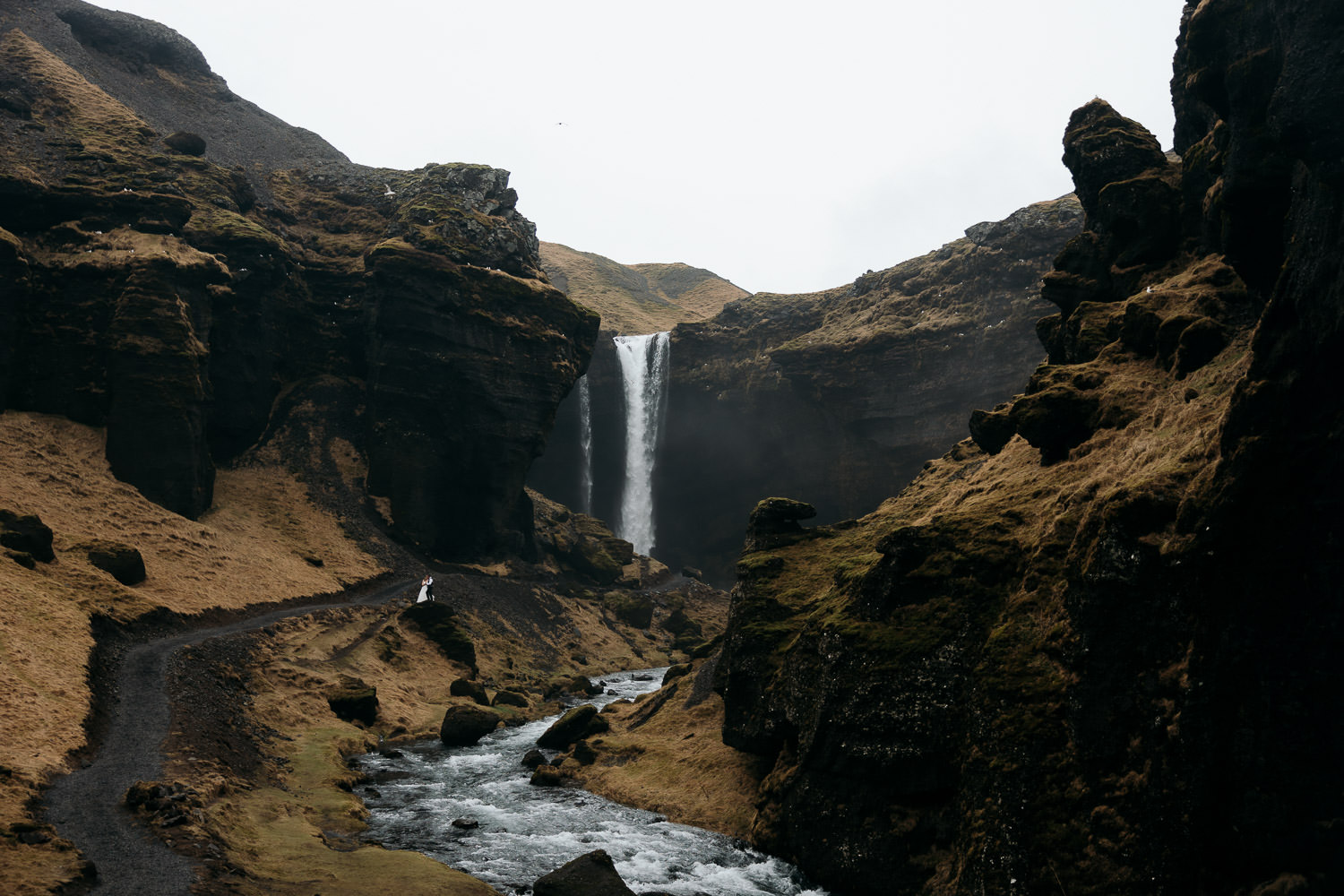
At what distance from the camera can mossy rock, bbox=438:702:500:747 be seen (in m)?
41.0

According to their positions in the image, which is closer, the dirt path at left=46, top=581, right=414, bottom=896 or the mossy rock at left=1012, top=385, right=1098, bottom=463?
the dirt path at left=46, top=581, right=414, bottom=896

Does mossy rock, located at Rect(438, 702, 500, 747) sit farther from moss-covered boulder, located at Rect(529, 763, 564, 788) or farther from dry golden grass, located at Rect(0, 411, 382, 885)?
dry golden grass, located at Rect(0, 411, 382, 885)

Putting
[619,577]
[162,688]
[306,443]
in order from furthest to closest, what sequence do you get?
[619,577]
[306,443]
[162,688]

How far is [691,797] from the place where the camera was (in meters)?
28.8

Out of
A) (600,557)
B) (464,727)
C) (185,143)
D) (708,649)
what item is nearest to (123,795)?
(464,727)

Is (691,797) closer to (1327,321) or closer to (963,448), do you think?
(963,448)

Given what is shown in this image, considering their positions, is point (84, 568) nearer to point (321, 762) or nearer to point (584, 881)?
point (321, 762)

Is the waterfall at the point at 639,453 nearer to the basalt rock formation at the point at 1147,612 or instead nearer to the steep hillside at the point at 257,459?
the steep hillside at the point at 257,459

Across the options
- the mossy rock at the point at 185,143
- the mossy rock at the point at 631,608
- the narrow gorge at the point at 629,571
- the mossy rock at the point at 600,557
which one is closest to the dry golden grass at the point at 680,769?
the narrow gorge at the point at 629,571

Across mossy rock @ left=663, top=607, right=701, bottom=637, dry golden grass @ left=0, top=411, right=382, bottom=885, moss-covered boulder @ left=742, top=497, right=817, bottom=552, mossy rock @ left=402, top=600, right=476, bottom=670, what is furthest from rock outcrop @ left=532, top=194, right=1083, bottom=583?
moss-covered boulder @ left=742, top=497, right=817, bottom=552

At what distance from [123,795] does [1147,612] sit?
25262 mm

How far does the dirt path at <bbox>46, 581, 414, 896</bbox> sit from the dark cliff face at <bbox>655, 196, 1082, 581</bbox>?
79.9 metres

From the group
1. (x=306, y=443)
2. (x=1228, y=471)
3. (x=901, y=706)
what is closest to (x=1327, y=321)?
(x=1228, y=471)

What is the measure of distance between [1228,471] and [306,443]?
252 feet
